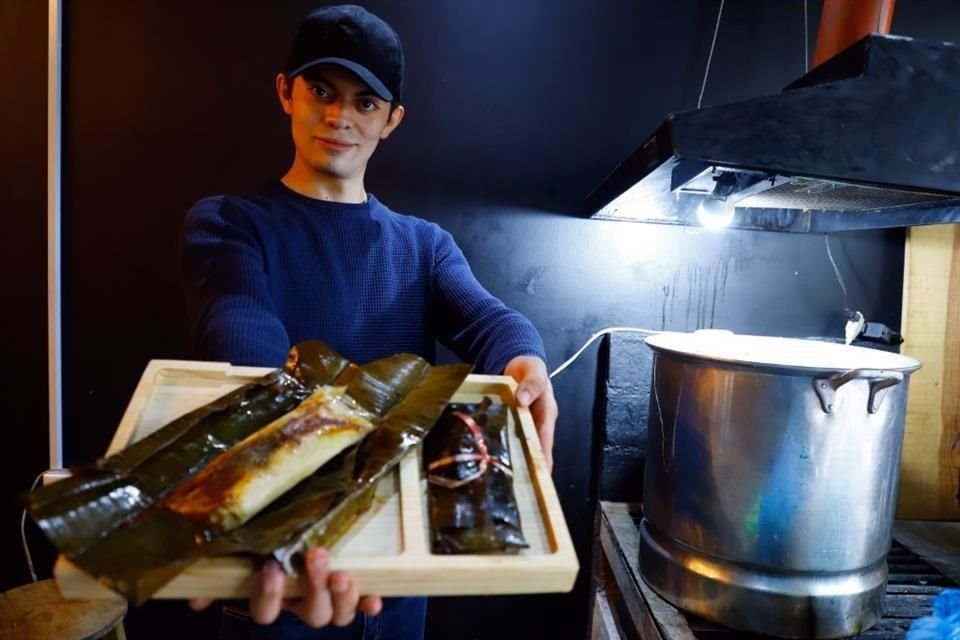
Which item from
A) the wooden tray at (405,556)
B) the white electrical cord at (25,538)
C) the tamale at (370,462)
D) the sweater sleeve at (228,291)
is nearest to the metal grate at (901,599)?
the wooden tray at (405,556)

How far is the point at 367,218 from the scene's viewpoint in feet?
4.39

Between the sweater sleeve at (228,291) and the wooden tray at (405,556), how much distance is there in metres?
0.16

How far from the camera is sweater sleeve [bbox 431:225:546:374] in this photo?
1.13 meters

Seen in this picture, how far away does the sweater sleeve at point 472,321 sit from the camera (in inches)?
44.5

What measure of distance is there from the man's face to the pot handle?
3.37ft

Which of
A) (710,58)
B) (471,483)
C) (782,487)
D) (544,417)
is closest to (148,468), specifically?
(471,483)

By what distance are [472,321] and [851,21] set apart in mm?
934

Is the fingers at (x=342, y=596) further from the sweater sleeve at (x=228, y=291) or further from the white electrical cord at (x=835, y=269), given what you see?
the white electrical cord at (x=835, y=269)

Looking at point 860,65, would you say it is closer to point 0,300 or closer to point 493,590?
point 493,590

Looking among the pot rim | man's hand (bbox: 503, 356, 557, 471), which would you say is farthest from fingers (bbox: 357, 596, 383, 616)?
the pot rim

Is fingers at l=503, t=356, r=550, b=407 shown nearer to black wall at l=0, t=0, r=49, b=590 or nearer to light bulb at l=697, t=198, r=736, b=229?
light bulb at l=697, t=198, r=736, b=229

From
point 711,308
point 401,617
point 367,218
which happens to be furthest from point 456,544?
point 711,308

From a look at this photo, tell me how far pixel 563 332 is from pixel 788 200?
723 millimetres

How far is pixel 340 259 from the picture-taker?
1.27 m
